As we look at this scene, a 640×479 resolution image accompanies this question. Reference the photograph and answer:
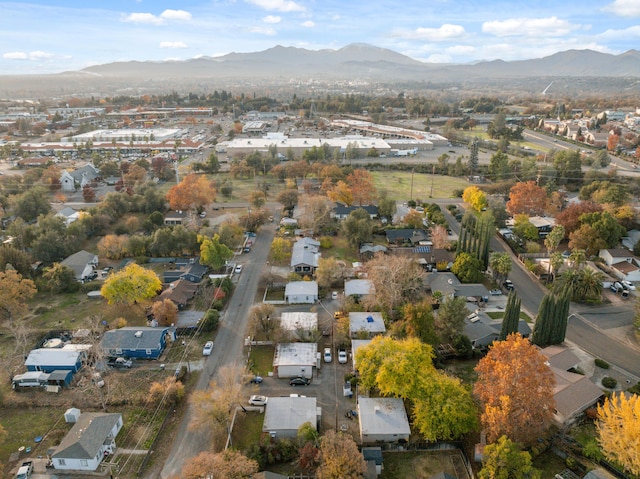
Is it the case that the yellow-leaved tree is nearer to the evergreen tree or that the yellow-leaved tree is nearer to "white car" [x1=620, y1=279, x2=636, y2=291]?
the evergreen tree

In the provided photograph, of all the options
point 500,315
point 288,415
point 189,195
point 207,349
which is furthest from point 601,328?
point 189,195

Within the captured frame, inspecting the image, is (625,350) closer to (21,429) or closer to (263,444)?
(263,444)

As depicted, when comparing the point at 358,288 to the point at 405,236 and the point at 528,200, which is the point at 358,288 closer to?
the point at 405,236

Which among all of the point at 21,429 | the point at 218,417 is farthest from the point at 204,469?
the point at 21,429

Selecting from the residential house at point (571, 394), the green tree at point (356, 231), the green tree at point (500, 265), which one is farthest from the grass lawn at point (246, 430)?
the green tree at point (500, 265)

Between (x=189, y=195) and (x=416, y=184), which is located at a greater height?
(x=189, y=195)

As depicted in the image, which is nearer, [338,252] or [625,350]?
[625,350]
